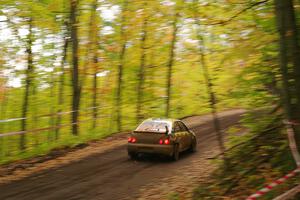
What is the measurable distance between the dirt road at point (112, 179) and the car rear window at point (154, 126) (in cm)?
122

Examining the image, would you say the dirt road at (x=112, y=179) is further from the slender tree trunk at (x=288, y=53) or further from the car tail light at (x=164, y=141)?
the slender tree trunk at (x=288, y=53)

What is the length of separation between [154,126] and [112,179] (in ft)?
10.5

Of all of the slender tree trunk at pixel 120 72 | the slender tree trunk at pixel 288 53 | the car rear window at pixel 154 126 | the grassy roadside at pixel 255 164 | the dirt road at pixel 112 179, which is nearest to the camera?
the slender tree trunk at pixel 288 53

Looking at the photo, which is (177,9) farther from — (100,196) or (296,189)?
(296,189)

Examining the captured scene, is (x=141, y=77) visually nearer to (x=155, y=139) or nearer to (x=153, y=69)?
(x=153, y=69)

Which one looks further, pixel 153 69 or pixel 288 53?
pixel 153 69

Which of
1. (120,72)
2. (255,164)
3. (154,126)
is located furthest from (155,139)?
(120,72)

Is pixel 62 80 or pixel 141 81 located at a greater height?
pixel 62 80

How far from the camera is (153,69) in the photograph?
2514cm

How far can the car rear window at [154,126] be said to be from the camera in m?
13.6

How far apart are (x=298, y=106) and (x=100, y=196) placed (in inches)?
208

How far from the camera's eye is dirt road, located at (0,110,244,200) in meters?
9.70

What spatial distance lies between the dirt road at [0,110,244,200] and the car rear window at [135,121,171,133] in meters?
1.22

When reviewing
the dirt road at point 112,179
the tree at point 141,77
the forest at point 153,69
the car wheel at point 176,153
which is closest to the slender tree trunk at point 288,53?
the forest at point 153,69
